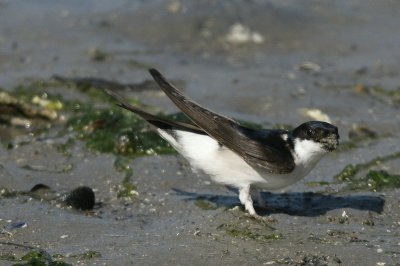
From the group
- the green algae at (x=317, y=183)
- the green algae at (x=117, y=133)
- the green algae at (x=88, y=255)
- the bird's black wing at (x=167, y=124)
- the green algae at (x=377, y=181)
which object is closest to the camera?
the green algae at (x=88, y=255)

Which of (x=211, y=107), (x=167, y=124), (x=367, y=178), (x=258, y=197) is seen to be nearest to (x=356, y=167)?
(x=367, y=178)

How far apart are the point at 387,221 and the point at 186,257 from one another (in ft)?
4.67

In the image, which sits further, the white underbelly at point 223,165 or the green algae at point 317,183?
the green algae at point 317,183

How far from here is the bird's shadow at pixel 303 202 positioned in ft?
17.8

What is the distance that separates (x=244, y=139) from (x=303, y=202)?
2.19 feet

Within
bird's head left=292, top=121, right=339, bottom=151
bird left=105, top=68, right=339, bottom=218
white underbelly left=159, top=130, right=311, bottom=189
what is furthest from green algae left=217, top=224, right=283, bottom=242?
bird's head left=292, top=121, right=339, bottom=151

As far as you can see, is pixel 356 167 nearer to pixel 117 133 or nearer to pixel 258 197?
pixel 258 197

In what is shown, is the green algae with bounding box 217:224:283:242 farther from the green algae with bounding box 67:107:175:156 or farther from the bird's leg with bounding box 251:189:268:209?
the green algae with bounding box 67:107:175:156

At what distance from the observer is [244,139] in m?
5.28

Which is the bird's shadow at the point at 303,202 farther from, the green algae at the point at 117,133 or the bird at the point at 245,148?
the green algae at the point at 117,133

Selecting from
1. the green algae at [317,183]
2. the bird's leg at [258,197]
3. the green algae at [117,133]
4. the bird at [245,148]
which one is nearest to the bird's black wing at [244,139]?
the bird at [245,148]

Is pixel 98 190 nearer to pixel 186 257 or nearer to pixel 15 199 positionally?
pixel 15 199

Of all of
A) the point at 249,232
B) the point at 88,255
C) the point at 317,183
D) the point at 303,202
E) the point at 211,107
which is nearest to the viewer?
the point at 88,255

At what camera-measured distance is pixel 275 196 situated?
584 cm
